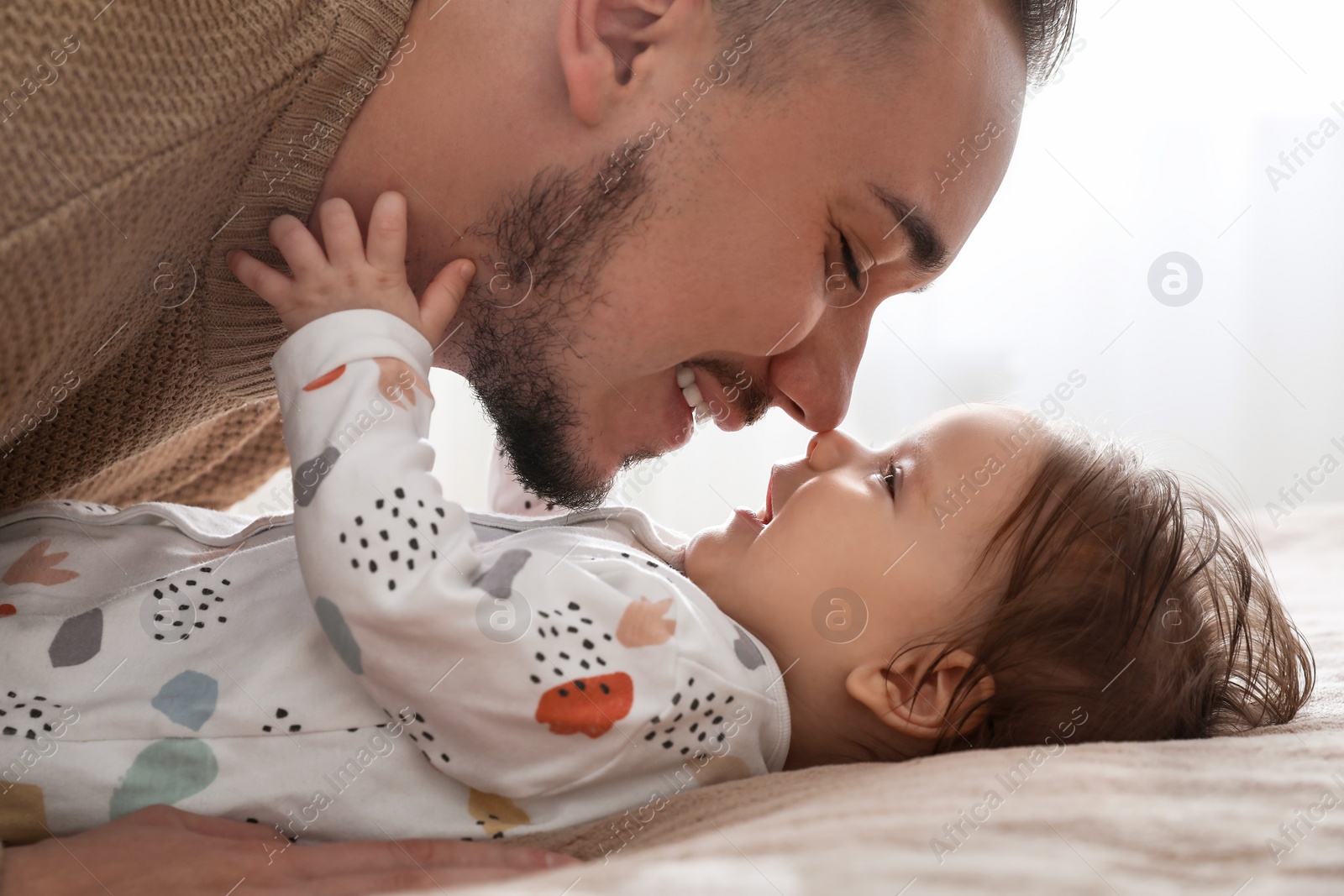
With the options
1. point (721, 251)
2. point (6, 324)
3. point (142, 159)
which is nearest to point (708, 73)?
point (721, 251)

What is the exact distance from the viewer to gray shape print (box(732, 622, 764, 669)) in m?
0.97

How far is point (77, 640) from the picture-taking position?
37.0 inches

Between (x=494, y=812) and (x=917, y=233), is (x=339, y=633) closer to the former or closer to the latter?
(x=494, y=812)

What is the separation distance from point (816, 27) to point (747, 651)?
2.05 feet

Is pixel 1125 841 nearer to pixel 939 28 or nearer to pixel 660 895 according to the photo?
pixel 660 895

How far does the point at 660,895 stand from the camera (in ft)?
1.99

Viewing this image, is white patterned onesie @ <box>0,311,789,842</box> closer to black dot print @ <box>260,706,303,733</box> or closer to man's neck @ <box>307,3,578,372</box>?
black dot print @ <box>260,706,303,733</box>

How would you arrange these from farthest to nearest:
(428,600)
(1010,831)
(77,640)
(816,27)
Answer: (816,27), (77,640), (428,600), (1010,831)

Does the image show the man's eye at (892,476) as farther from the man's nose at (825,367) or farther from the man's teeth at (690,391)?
the man's teeth at (690,391)

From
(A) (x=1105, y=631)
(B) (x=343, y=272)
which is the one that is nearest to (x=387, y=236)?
(B) (x=343, y=272)

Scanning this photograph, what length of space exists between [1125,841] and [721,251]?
26.8 inches

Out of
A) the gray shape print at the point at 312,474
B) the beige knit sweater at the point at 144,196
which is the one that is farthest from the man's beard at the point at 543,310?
the gray shape print at the point at 312,474

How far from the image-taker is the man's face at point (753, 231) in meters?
1.06

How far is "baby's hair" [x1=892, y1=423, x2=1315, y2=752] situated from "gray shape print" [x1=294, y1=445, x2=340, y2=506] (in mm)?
587
